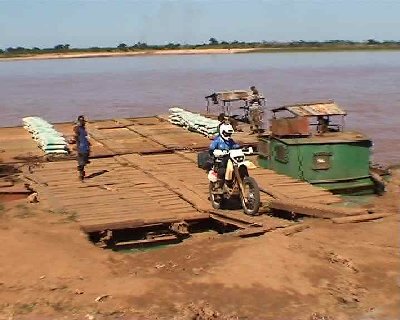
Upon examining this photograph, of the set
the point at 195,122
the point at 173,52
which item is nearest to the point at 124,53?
the point at 173,52

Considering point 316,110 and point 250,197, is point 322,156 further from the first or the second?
point 250,197

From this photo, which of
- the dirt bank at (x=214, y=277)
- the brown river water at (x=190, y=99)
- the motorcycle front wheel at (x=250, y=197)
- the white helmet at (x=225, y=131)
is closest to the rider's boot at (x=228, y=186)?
the motorcycle front wheel at (x=250, y=197)

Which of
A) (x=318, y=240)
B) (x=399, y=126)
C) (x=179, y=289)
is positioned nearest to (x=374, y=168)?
(x=318, y=240)

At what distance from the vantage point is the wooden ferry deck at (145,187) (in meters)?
10.2

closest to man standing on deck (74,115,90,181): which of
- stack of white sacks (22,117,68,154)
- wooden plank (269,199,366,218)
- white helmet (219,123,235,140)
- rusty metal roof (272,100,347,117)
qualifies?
stack of white sacks (22,117,68,154)

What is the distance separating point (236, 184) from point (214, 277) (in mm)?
3164

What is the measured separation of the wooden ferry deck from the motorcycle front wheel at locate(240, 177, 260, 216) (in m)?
0.13

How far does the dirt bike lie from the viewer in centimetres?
991

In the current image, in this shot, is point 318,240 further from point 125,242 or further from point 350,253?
point 125,242

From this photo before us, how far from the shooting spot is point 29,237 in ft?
29.6

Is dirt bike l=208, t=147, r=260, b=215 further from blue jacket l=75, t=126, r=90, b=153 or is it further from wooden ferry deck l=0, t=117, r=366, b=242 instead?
blue jacket l=75, t=126, r=90, b=153

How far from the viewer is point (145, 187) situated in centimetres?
1236

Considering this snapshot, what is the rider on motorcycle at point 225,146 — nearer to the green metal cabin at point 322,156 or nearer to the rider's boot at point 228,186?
the rider's boot at point 228,186

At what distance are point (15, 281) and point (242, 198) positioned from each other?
423cm
